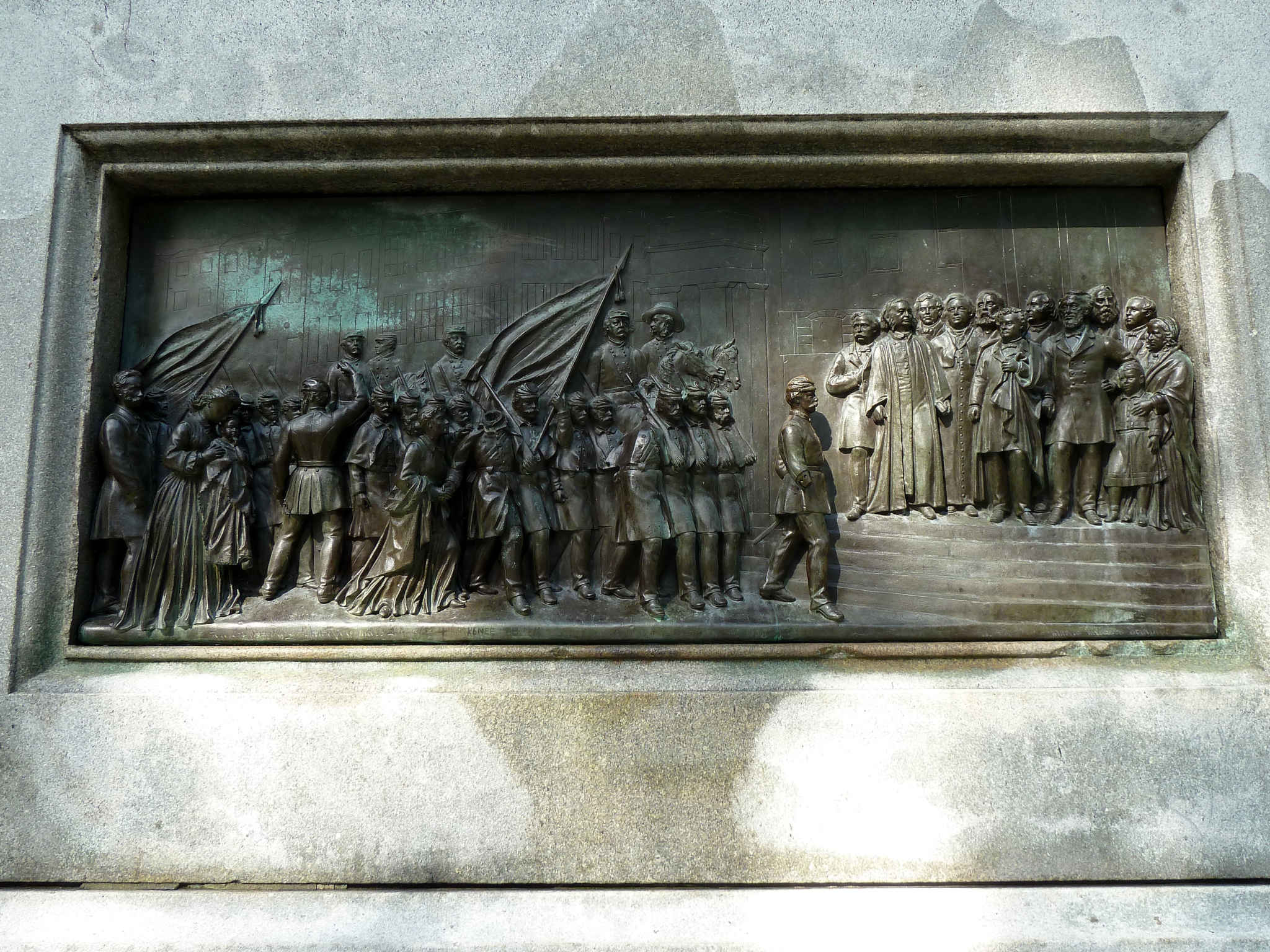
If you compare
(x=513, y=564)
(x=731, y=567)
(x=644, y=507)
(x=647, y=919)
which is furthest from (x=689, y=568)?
(x=647, y=919)

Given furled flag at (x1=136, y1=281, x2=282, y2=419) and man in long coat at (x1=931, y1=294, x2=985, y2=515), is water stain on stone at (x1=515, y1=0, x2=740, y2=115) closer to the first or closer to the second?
man in long coat at (x1=931, y1=294, x2=985, y2=515)

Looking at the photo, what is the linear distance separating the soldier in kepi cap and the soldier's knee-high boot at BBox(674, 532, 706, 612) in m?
0.37

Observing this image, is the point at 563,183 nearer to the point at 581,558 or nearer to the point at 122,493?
the point at 581,558

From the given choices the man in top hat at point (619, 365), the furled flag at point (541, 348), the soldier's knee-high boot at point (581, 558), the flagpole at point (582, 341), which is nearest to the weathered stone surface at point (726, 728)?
the soldier's knee-high boot at point (581, 558)

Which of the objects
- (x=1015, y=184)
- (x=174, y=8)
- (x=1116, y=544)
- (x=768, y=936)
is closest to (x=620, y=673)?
(x=768, y=936)

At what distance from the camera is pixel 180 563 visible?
4344 millimetres

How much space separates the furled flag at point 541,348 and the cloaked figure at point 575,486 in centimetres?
17

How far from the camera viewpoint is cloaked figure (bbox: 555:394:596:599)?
14.6 ft

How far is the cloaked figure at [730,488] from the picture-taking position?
438 cm

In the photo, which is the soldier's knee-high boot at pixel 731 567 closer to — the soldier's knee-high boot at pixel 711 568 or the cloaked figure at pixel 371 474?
the soldier's knee-high boot at pixel 711 568

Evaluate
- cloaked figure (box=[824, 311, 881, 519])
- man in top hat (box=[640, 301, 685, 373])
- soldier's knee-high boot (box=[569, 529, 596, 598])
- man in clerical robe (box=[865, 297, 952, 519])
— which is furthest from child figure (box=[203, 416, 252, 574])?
man in clerical robe (box=[865, 297, 952, 519])

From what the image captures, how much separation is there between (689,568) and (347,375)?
226 centimetres

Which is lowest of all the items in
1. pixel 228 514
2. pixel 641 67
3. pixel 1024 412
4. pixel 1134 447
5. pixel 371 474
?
pixel 228 514

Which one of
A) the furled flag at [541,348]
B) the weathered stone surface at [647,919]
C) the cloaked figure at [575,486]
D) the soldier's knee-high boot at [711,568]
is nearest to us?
the weathered stone surface at [647,919]
